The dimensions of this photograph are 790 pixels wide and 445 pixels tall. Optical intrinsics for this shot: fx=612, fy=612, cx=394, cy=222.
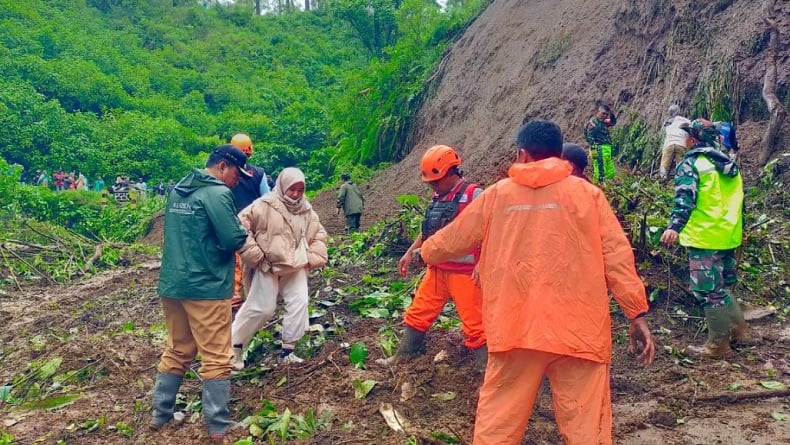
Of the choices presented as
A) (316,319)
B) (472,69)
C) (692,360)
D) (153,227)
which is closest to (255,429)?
(316,319)

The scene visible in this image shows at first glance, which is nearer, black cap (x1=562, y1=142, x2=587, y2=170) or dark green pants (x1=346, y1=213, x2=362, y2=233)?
black cap (x1=562, y1=142, x2=587, y2=170)

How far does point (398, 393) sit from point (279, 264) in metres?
1.43

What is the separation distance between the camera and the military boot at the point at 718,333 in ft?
15.0

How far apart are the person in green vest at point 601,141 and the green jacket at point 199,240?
6620 mm

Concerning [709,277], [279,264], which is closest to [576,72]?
[709,277]

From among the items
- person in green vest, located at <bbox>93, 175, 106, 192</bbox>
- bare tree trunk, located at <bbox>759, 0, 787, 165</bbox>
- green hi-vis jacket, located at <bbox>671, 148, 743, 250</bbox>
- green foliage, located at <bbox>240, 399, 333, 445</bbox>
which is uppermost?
bare tree trunk, located at <bbox>759, 0, 787, 165</bbox>

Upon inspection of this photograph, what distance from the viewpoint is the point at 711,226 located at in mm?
4547

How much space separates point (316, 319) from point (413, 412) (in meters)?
2.10

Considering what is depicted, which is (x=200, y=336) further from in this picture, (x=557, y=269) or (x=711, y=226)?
(x=711, y=226)

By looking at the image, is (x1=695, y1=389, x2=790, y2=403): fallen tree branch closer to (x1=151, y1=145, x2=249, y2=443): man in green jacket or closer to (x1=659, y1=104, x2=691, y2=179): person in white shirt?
(x1=151, y1=145, x2=249, y2=443): man in green jacket

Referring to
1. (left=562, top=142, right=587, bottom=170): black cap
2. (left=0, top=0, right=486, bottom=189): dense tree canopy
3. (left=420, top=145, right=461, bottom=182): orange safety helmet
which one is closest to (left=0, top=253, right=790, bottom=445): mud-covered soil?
(left=420, top=145, right=461, bottom=182): orange safety helmet

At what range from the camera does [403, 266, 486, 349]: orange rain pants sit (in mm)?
4176

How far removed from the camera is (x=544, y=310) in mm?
2779

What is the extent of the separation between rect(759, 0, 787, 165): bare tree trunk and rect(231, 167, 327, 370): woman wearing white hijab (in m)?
6.00
